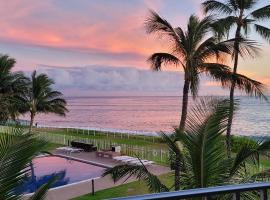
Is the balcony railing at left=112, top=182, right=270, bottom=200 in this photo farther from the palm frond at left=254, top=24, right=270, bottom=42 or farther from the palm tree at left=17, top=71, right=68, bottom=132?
the palm tree at left=17, top=71, right=68, bottom=132

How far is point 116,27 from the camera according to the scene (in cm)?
2753

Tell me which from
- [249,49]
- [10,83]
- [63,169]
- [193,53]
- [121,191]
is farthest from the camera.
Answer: [10,83]

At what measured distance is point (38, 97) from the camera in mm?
28969

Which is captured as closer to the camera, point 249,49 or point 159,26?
point 159,26

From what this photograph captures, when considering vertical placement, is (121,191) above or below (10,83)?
below

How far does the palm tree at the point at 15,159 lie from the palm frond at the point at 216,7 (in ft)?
44.9

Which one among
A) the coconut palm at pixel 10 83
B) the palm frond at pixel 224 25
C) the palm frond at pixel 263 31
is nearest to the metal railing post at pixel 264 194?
the palm frond at pixel 224 25

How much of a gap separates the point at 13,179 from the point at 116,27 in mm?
24637

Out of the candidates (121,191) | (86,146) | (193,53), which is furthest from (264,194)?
(86,146)

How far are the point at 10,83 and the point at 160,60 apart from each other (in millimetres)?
18440

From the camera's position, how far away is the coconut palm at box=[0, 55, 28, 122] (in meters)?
26.5

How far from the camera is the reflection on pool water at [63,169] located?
18.5m

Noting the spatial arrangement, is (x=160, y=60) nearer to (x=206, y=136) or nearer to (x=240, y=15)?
(x=240, y=15)

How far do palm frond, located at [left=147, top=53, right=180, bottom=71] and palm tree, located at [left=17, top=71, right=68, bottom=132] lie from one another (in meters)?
18.4
